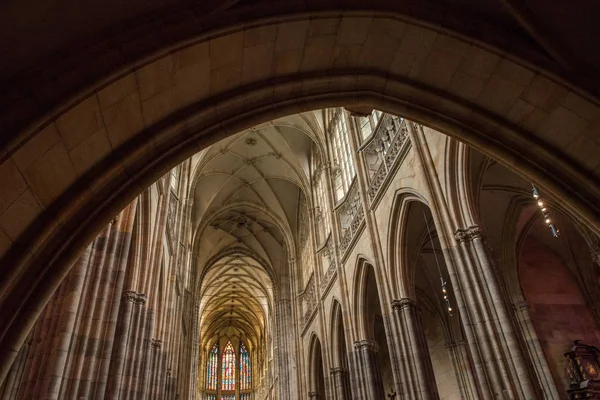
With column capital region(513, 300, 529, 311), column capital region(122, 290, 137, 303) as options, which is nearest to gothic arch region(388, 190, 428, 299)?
column capital region(513, 300, 529, 311)

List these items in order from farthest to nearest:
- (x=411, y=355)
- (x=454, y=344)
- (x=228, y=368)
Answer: (x=228, y=368)
(x=454, y=344)
(x=411, y=355)

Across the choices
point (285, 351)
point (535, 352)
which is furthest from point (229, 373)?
point (535, 352)

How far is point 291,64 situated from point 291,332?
2232 centimetres

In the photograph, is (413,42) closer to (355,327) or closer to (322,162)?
(355,327)

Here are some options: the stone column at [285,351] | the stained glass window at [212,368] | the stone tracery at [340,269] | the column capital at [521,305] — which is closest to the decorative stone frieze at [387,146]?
the stone tracery at [340,269]

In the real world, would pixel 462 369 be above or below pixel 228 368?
below

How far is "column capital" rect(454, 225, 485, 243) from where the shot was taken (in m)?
7.97

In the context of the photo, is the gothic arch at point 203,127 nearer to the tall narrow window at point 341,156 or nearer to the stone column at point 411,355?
the stone column at point 411,355

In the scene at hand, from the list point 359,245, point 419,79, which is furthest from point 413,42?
point 359,245

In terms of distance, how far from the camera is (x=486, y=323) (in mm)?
7145

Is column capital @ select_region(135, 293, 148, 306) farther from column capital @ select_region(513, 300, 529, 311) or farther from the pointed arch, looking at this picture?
the pointed arch

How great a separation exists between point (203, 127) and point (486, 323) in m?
5.46

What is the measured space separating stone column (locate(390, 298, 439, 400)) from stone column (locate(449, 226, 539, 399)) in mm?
2821

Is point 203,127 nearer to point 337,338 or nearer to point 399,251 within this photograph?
point 399,251
